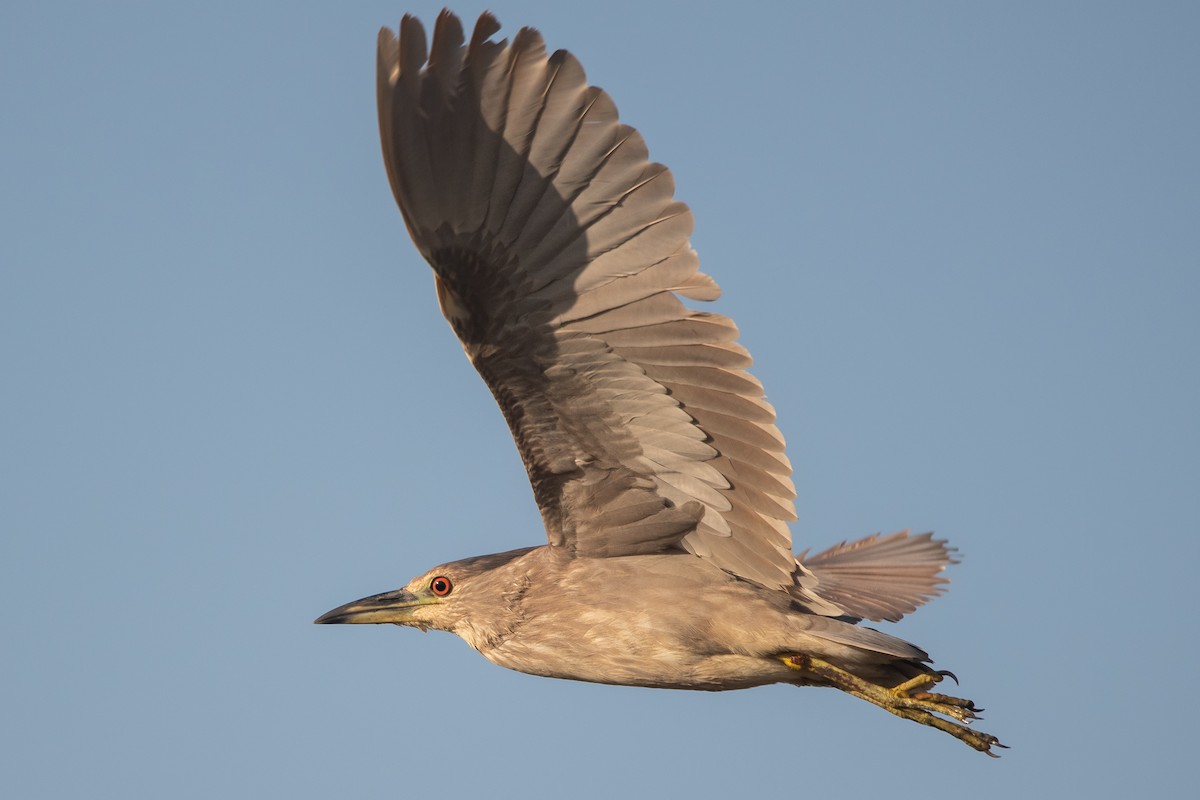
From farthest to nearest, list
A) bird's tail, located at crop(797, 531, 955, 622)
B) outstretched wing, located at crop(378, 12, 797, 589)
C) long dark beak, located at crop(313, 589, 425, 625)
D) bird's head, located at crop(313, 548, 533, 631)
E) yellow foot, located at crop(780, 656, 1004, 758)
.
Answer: bird's tail, located at crop(797, 531, 955, 622) → long dark beak, located at crop(313, 589, 425, 625) → bird's head, located at crop(313, 548, 533, 631) → yellow foot, located at crop(780, 656, 1004, 758) → outstretched wing, located at crop(378, 12, 797, 589)

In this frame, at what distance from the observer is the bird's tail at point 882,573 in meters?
9.23

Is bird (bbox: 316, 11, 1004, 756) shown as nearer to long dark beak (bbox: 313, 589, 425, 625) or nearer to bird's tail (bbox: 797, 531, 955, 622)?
long dark beak (bbox: 313, 589, 425, 625)

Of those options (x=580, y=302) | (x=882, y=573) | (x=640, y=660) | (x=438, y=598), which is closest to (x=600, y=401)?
(x=580, y=302)

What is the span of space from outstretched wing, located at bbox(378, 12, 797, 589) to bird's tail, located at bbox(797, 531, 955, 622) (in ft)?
7.04

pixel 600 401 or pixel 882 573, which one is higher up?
pixel 600 401

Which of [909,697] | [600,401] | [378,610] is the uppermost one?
[600,401]

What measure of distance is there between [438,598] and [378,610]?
0.54 meters

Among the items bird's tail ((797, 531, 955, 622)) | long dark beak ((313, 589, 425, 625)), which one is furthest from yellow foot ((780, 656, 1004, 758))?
long dark beak ((313, 589, 425, 625))

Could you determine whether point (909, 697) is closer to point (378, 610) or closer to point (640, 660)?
point (640, 660)

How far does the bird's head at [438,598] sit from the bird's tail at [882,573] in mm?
2509

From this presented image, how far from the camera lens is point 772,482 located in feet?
23.0

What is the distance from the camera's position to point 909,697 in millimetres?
7055

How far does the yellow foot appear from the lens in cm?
698

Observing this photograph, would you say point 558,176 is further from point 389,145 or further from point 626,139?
point 389,145
